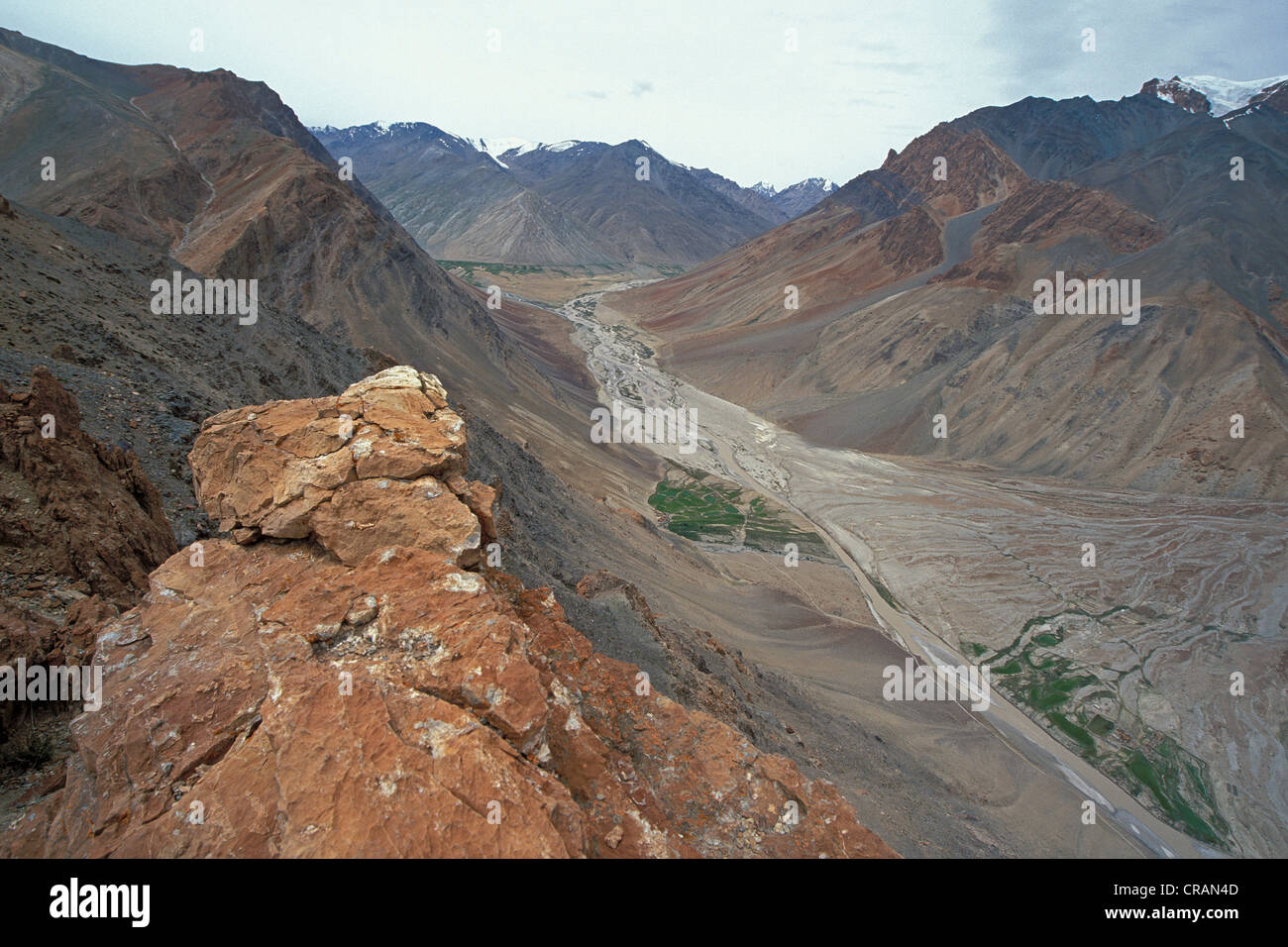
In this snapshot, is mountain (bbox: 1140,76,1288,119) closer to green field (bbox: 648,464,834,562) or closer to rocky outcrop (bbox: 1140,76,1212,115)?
rocky outcrop (bbox: 1140,76,1212,115)

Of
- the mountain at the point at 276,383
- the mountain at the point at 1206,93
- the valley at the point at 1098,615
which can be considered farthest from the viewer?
the mountain at the point at 1206,93

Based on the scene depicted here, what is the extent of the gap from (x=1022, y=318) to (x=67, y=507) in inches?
3287

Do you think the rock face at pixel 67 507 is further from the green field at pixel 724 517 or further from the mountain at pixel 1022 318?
the mountain at pixel 1022 318

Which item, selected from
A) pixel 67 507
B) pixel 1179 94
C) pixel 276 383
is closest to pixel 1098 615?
pixel 276 383

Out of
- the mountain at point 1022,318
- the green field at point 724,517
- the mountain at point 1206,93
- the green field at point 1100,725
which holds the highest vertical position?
the mountain at point 1206,93

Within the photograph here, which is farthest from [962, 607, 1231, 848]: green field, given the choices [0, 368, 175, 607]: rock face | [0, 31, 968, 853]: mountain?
[0, 368, 175, 607]: rock face

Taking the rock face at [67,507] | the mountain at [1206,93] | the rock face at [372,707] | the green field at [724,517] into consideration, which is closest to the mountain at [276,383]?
the rock face at [67,507]

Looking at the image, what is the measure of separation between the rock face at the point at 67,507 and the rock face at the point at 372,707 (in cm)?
212

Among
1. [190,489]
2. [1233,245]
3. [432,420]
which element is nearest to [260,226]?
[190,489]

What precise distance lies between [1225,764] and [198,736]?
123 feet

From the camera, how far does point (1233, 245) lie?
7169cm

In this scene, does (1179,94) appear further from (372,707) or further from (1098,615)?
(372,707)

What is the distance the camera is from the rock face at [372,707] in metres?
5.63

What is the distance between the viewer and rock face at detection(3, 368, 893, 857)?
5.63 metres
